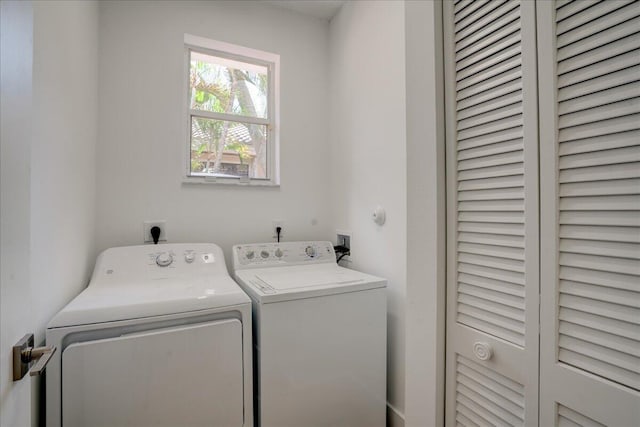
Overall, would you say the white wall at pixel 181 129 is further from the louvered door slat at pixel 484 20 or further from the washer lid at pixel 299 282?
the louvered door slat at pixel 484 20

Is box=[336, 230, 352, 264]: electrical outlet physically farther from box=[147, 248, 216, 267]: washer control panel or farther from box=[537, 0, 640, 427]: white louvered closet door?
box=[537, 0, 640, 427]: white louvered closet door

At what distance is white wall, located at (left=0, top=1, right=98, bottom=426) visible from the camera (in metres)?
0.53

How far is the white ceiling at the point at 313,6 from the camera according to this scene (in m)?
2.13

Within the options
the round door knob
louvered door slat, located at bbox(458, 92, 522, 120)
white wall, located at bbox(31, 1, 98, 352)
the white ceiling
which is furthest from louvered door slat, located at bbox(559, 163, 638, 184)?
the white ceiling

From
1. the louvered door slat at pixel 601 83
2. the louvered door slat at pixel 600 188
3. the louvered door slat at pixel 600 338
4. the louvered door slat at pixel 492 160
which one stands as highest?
the louvered door slat at pixel 601 83

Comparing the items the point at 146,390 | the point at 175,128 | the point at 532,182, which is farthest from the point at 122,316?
the point at 532,182

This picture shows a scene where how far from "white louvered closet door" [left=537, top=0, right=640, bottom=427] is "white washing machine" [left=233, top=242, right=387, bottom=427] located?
0.90m

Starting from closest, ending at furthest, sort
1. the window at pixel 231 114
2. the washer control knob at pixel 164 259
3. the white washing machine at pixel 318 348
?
the white washing machine at pixel 318 348 < the washer control knob at pixel 164 259 < the window at pixel 231 114

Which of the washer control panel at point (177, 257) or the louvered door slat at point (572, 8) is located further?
the washer control panel at point (177, 257)

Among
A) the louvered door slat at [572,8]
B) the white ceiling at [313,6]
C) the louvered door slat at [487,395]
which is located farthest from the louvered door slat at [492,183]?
the white ceiling at [313,6]

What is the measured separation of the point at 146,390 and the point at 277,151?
1614mm

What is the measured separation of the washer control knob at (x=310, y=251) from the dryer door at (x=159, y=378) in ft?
2.72

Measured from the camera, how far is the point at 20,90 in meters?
0.56

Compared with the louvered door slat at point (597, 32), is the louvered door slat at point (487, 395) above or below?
below
